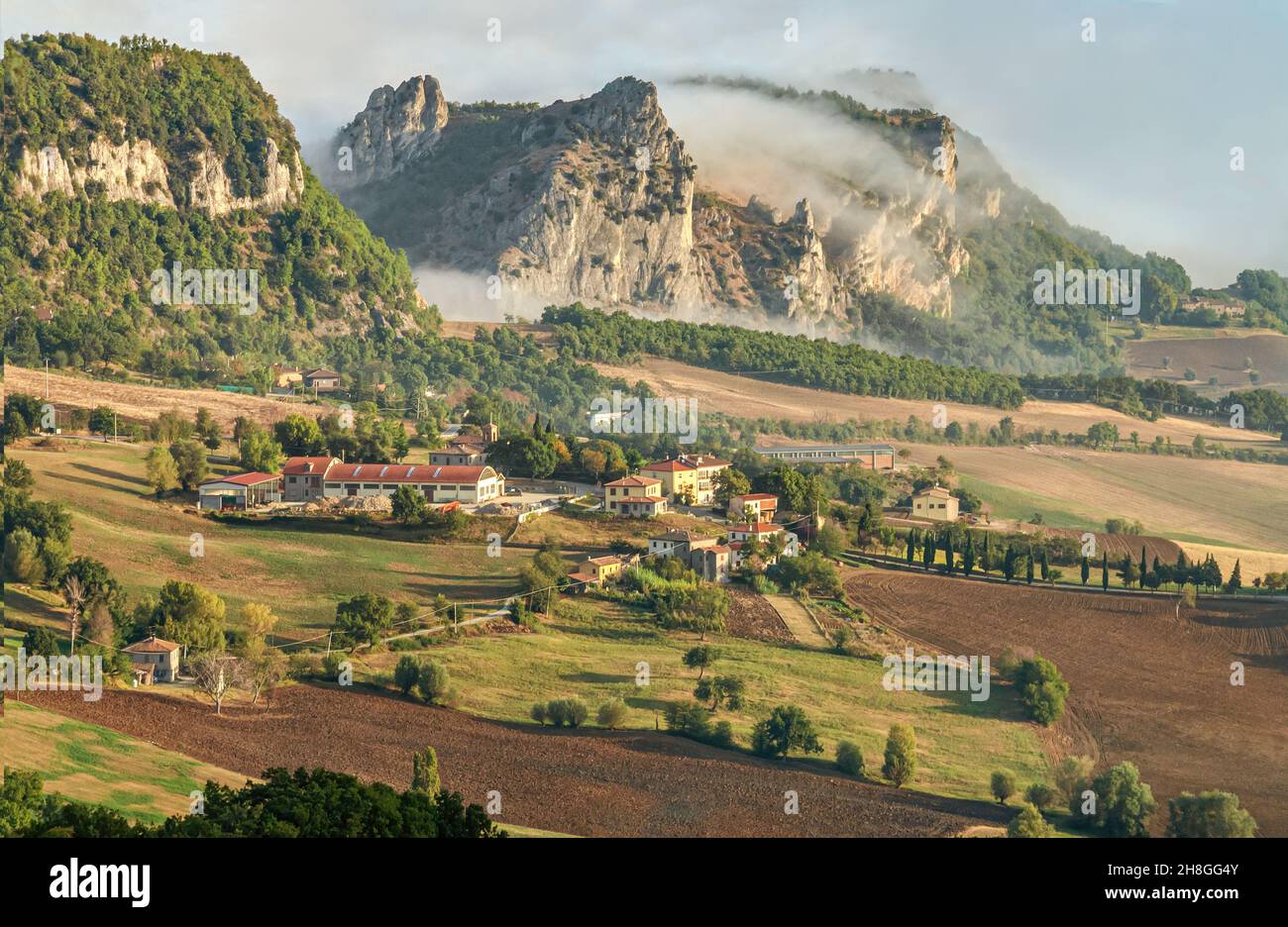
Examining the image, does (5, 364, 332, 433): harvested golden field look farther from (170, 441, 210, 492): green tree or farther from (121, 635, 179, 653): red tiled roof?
(121, 635, 179, 653): red tiled roof

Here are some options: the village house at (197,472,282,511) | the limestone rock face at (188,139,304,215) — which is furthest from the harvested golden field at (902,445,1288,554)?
the limestone rock face at (188,139,304,215)

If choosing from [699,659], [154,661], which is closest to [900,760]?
[699,659]

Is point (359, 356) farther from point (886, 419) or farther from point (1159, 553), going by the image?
point (1159, 553)

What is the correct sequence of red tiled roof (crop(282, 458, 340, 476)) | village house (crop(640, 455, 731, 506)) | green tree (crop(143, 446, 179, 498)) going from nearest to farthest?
green tree (crop(143, 446, 179, 498))
red tiled roof (crop(282, 458, 340, 476))
village house (crop(640, 455, 731, 506))

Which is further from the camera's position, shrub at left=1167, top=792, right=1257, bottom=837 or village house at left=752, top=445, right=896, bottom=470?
village house at left=752, top=445, right=896, bottom=470

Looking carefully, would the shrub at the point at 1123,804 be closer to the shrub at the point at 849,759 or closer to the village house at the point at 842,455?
the shrub at the point at 849,759

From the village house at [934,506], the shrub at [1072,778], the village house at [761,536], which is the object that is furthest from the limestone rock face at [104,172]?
the shrub at [1072,778]
